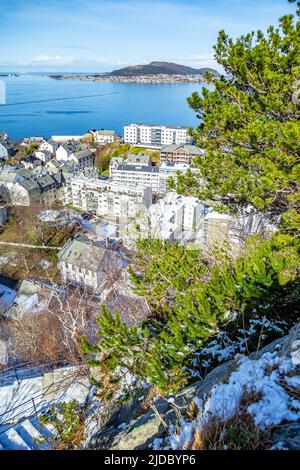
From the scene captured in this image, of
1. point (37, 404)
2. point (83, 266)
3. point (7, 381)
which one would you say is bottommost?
point (83, 266)

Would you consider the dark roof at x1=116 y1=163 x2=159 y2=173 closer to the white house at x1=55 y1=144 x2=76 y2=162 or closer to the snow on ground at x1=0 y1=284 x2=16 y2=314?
the white house at x1=55 y1=144 x2=76 y2=162

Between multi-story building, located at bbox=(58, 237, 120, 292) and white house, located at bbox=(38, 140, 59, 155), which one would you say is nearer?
multi-story building, located at bbox=(58, 237, 120, 292)

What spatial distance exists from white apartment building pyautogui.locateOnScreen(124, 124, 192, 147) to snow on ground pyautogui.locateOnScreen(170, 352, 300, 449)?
55.1 meters

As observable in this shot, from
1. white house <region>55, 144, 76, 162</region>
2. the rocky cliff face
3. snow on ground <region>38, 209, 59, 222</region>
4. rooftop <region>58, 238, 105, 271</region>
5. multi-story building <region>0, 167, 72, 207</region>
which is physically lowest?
snow on ground <region>38, 209, 59, 222</region>

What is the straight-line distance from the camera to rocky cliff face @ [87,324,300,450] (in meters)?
2.29

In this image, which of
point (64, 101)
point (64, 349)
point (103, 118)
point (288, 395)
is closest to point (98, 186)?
point (64, 349)

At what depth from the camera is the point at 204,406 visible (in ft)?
8.91

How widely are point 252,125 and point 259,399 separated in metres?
Answer: 3.86

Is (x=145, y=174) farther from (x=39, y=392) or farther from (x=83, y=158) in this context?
(x=39, y=392)

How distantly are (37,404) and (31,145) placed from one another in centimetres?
5760

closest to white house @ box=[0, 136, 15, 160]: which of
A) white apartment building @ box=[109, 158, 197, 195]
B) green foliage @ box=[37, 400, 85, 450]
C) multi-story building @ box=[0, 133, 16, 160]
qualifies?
multi-story building @ box=[0, 133, 16, 160]

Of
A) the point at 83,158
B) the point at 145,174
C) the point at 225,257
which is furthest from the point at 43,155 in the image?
Result: the point at 225,257

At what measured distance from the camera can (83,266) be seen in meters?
19.8

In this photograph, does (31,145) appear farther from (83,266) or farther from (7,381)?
(7,381)
